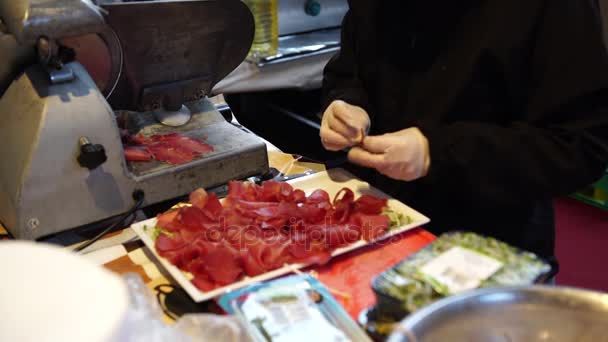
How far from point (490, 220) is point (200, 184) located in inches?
27.3

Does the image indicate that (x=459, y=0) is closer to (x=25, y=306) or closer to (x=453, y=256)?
(x=453, y=256)

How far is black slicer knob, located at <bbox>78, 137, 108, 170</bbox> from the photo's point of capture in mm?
1140

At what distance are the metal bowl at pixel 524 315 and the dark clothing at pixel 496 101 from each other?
0.37 metres

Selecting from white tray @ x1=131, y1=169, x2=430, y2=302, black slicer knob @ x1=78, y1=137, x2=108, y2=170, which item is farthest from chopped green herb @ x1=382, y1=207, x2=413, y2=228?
black slicer knob @ x1=78, y1=137, x2=108, y2=170

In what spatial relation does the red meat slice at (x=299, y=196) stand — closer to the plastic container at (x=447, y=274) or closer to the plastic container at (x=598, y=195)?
the plastic container at (x=447, y=274)

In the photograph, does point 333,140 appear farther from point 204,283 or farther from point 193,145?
point 204,283

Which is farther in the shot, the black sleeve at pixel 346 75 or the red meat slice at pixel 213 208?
the black sleeve at pixel 346 75

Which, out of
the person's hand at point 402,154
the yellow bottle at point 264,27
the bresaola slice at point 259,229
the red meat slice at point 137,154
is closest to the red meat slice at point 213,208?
the bresaola slice at point 259,229

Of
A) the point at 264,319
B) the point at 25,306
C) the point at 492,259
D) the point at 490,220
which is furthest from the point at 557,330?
the point at 25,306

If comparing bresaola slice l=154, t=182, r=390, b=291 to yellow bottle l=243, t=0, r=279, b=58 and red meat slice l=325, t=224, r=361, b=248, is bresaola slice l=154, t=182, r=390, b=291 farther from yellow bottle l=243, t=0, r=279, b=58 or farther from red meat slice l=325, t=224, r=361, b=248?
yellow bottle l=243, t=0, r=279, b=58

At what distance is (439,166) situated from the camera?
1.11 m

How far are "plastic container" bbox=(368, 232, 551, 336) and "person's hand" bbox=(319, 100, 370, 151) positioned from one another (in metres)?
0.41

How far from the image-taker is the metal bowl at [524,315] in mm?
723

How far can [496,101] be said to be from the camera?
3.91ft
